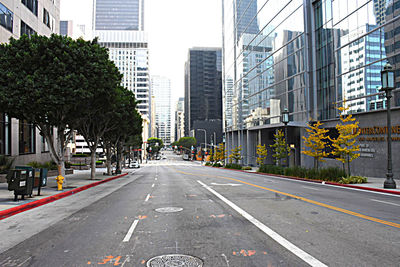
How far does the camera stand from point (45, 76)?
16.0 m

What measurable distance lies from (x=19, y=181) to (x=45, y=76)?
21.8 feet

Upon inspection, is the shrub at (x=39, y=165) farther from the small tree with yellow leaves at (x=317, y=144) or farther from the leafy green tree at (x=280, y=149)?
the leafy green tree at (x=280, y=149)

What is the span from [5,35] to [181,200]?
75.9 ft

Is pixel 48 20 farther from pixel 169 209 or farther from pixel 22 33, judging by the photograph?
pixel 169 209

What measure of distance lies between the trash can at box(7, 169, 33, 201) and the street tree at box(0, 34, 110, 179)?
502 centimetres

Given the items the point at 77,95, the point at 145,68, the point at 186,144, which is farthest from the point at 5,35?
the point at 145,68

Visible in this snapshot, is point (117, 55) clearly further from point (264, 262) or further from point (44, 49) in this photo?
point (264, 262)

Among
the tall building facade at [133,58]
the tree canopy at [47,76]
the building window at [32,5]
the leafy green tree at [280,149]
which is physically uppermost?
the tall building facade at [133,58]

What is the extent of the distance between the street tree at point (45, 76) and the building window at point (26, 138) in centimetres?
1210

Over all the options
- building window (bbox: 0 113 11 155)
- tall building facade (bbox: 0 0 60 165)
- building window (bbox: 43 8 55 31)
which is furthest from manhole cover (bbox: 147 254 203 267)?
building window (bbox: 43 8 55 31)

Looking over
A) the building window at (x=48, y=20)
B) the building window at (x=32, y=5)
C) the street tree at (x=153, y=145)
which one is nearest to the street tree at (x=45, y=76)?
the building window at (x=32, y=5)

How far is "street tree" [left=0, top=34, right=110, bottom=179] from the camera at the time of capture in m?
15.8

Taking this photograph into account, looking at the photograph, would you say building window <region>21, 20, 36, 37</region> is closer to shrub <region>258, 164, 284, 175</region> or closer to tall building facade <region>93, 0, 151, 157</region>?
shrub <region>258, 164, 284, 175</region>

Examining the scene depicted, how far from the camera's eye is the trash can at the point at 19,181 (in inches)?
475
